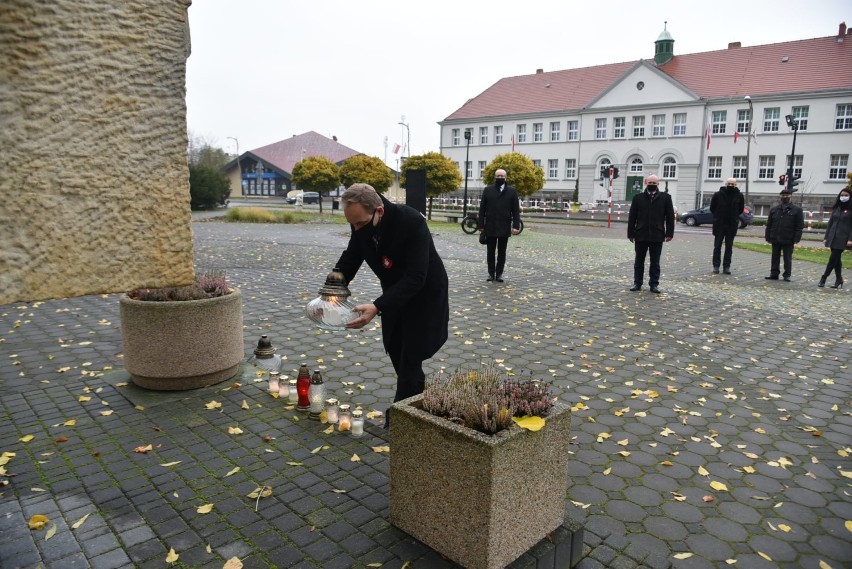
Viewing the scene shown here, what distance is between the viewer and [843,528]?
3.38m

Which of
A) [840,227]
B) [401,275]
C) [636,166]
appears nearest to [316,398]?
[401,275]

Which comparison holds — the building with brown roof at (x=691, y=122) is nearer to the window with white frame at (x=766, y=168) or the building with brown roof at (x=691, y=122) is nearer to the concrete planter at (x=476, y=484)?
the window with white frame at (x=766, y=168)

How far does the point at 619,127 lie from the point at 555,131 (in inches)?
258

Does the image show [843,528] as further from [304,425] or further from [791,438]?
[304,425]

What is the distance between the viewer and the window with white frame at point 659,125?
49688mm

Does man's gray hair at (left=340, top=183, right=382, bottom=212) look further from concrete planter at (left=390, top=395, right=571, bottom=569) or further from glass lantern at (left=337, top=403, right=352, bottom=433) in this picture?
glass lantern at (left=337, top=403, right=352, bottom=433)

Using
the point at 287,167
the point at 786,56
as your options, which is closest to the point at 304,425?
the point at 786,56

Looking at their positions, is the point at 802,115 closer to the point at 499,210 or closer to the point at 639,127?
the point at 639,127

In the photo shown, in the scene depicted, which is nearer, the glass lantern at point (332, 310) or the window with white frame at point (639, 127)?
the glass lantern at point (332, 310)

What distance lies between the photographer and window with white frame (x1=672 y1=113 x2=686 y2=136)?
4862 centimetres

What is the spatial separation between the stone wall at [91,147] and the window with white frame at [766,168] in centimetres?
5187

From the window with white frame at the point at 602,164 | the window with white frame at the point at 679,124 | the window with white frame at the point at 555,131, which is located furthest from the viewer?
the window with white frame at the point at 555,131

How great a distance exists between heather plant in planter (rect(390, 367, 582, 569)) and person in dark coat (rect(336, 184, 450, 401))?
0.78m

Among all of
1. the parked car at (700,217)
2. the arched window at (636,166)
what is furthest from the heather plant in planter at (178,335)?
the arched window at (636,166)
